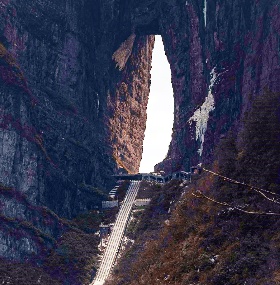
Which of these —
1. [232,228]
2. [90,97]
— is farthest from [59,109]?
[232,228]

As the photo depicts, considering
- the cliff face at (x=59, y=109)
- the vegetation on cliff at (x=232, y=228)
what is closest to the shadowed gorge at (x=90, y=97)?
the cliff face at (x=59, y=109)

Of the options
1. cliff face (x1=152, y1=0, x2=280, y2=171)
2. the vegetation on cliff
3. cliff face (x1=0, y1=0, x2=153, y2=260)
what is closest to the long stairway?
cliff face (x1=0, y1=0, x2=153, y2=260)

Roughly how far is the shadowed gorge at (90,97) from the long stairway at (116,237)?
1.14m

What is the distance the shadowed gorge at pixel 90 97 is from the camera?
79.8 meters

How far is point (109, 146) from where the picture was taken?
350 feet

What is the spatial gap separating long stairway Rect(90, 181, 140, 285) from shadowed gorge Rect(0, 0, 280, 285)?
114cm

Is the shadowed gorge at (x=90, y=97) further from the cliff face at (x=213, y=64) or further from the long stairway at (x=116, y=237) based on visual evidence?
the long stairway at (x=116, y=237)

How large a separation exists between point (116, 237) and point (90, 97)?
2708cm

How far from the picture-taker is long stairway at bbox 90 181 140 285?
77.4 m

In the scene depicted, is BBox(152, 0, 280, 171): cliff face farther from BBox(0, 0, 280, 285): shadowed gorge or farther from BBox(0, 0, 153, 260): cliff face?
BBox(0, 0, 153, 260): cliff face

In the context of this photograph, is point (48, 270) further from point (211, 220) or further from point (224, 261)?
point (224, 261)

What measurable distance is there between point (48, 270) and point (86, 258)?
194 inches

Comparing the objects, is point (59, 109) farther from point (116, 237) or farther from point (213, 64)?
point (213, 64)

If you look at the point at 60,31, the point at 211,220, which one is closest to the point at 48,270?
the point at 211,220
